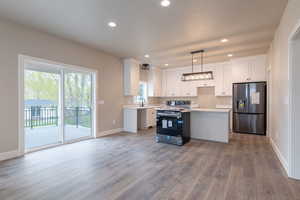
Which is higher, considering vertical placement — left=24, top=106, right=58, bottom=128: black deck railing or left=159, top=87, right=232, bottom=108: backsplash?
left=159, top=87, right=232, bottom=108: backsplash

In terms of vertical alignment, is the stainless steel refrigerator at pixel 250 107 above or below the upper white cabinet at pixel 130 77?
below

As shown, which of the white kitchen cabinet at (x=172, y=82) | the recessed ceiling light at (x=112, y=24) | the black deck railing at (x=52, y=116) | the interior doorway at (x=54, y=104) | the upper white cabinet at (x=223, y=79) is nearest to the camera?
the recessed ceiling light at (x=112, y=24)

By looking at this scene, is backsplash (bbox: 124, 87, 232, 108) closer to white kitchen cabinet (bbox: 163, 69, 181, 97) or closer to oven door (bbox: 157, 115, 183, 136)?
white kitchen cabinet (bbox: 163, 69, 181, 97)

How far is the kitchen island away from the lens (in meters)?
4.30

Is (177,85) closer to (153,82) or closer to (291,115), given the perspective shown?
(153,82)

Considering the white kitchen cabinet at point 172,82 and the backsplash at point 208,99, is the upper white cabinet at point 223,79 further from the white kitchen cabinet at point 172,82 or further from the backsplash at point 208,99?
the white kitchen cabinet at point 172,82

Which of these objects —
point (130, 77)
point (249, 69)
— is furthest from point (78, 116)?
point (249, 69)

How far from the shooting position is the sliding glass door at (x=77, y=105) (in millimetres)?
4312

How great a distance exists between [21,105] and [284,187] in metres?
4.97

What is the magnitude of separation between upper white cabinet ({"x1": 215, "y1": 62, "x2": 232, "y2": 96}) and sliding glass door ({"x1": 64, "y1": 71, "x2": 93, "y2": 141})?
4927 millimetres

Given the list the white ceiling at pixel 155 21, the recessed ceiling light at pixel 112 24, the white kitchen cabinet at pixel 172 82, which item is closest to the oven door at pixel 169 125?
the white ceiling at pixel 155 21

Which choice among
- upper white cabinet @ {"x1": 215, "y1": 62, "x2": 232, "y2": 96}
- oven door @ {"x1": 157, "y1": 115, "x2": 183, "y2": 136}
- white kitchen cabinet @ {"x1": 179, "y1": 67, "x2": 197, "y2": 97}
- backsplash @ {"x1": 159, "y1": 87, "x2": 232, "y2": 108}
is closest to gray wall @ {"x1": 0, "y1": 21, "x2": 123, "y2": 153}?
oven door @ {"x1": 157, "y1": 115, "x2": 183, "y2": 136}

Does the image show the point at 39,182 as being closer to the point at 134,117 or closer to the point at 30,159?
the point at 30,159

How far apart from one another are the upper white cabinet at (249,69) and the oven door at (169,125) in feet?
10.1
